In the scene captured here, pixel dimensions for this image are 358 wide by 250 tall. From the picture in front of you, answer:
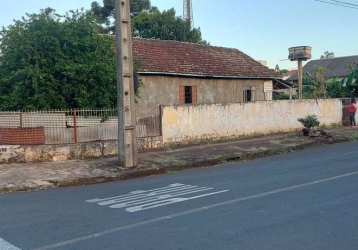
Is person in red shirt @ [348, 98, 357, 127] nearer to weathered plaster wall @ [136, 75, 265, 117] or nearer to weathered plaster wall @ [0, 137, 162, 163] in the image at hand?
weathered plaster wall @ [136, 75, 265, 117]

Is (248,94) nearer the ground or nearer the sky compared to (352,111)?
nearer the sky

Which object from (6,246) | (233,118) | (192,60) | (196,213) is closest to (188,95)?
(192,60)

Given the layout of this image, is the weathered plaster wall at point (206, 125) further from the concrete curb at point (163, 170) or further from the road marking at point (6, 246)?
the road marking at point (6, 246)

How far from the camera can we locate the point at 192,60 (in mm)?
23000

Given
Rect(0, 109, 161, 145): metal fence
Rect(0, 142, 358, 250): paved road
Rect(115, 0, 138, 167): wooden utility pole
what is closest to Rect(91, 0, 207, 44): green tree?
Rect(0, 109, 161, 145): metal fence

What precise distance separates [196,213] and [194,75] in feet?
50.6

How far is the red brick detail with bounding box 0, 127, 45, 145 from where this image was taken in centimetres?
1319

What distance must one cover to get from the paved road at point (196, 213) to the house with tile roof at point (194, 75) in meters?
10.4

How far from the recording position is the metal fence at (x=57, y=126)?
1327 cm

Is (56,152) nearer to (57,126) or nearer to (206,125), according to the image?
(57,126)

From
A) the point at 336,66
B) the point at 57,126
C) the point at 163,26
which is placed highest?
the point at 163,26

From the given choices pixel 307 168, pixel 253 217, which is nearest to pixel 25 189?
pixel 253 217

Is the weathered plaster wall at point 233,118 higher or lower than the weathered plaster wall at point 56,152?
higher

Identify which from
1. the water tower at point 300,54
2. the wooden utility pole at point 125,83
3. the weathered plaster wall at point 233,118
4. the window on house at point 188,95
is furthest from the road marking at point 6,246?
the water tower at point 300,54
